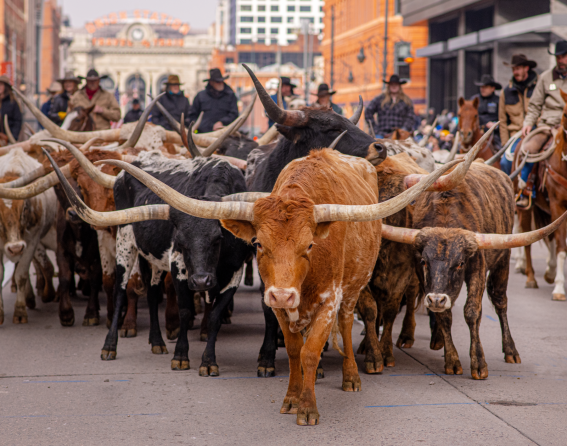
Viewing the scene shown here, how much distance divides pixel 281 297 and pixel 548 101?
7.24m

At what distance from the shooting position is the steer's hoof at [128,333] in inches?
300

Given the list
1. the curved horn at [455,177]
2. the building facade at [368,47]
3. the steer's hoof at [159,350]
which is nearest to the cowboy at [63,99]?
the steer's hoof at [159,350]

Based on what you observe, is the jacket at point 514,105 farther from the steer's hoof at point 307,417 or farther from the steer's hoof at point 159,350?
the steer's hoof at point 307,417

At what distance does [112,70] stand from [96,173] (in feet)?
480

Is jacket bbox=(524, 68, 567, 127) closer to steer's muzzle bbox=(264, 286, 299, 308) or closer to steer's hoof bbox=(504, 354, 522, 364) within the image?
steer's hoof bbox=(504, 354, 522, 364)

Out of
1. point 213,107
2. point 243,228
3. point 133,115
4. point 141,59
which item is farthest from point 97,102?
point 141,59

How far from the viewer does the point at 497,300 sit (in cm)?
669

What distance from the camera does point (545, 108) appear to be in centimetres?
1052

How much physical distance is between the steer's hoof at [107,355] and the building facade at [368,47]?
39.9m

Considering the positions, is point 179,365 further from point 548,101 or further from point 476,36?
point 476,36

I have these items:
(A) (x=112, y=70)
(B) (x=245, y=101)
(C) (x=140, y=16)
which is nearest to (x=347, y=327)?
(B) (x=245, y=101)

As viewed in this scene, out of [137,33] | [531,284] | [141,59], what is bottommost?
[531,284]

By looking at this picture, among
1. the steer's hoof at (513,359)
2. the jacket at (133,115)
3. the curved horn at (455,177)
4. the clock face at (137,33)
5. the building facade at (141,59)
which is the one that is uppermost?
the clock face at (137,33)

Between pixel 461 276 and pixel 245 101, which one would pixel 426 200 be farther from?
pixel 245 101
